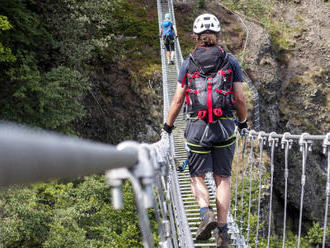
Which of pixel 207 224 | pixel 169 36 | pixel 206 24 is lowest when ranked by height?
pixel 207 224

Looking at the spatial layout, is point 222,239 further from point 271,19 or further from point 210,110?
point 271,19

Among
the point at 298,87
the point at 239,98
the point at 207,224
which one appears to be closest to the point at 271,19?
the point at 298,87

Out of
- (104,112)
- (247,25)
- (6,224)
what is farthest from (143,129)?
(247,25)

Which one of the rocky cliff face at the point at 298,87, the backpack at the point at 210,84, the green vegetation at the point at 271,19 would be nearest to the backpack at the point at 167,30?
the rocky cliff face at the point at 298,87

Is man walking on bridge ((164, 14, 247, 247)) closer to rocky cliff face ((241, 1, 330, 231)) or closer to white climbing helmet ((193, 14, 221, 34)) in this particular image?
white climbing helmet ((193, 14, 221, 34))

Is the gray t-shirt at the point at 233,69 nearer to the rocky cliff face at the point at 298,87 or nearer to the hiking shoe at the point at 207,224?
the hiking shoe at the point at 207,224

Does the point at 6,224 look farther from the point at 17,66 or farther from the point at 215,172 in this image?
the point at 215,172

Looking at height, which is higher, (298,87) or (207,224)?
(207,224)

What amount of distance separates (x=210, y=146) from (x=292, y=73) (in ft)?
36.2

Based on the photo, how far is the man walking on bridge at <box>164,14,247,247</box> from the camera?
2.37 m

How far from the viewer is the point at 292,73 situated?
492 inches

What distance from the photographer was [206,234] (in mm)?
2432

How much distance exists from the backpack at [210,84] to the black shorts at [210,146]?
8 centimetres

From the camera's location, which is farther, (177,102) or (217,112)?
(177,102)
